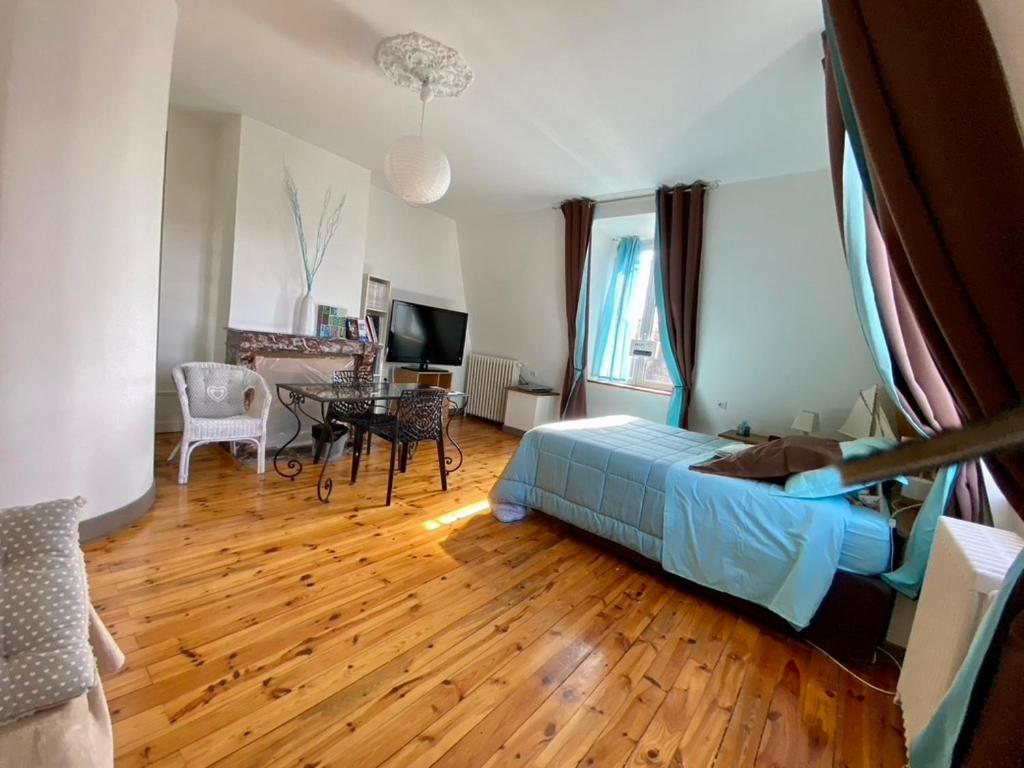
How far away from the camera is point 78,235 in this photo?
6.47 feet

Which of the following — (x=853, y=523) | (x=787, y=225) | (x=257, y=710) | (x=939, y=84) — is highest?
(x=787, y=225)

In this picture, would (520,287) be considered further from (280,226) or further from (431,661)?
A: (431,661)

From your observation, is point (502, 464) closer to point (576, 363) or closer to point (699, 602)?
point (576, 363)

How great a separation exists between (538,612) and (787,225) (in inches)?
130

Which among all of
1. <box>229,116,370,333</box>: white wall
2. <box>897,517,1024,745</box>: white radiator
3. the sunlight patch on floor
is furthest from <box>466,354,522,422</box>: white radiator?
<box>897,517,1024,745</box>: white radiator

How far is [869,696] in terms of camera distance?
5.55ft

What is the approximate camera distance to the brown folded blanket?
202 centimetres

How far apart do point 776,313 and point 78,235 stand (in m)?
4.34

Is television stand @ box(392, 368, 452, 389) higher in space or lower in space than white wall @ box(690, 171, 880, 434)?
lower

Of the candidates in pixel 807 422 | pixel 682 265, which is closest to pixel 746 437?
pixel 807 422

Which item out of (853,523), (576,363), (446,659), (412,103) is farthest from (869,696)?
(412,103)

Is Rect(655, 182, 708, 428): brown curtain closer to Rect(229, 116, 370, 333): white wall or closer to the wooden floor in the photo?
the wooden floor

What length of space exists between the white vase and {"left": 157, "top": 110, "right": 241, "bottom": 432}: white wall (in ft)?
1.78

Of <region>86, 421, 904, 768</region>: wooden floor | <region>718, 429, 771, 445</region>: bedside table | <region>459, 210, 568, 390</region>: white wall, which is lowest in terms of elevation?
<region>86, 421, 904, 768</region>: wooden floor
